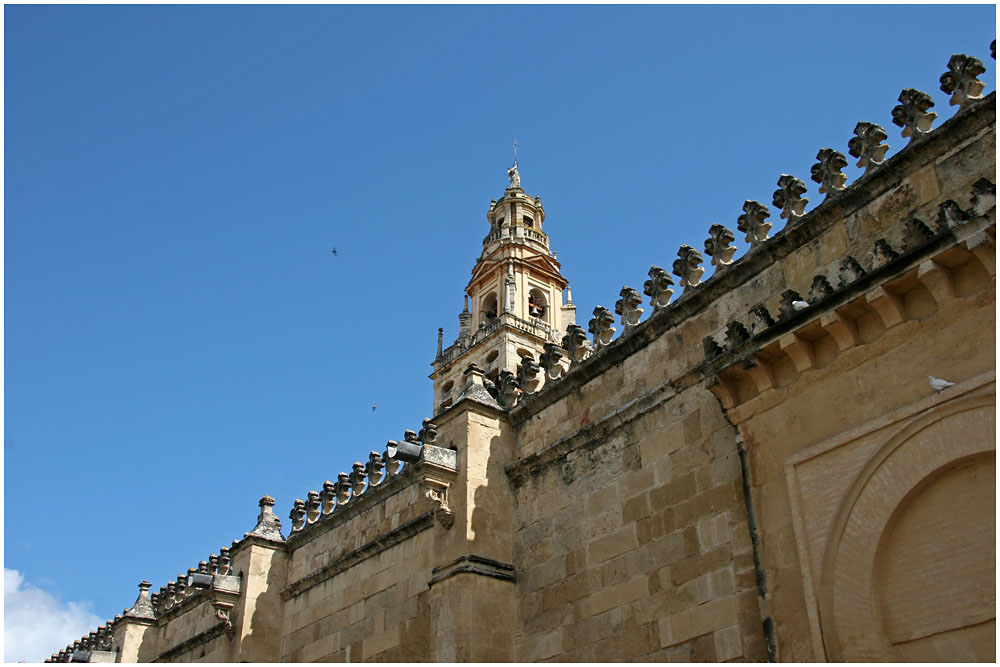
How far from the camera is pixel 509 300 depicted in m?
42.1

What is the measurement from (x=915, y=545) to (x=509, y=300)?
118 feet

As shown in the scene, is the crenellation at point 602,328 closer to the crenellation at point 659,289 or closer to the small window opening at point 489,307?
the crenellation at point 659,289

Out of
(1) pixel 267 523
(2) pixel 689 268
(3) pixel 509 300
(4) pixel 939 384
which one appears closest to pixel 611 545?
(2) pixel 689 268

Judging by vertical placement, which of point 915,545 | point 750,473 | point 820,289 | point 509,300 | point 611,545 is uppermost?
point 509,300

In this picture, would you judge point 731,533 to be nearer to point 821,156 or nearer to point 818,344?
point 818,344

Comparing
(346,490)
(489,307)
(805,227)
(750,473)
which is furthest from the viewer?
(489,307)

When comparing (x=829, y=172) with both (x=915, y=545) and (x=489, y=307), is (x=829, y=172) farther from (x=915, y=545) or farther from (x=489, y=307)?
(x=489, y=307)

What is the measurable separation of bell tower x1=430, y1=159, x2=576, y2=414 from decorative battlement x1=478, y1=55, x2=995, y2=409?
3066 centimetres

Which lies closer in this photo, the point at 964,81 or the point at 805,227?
the point at 964,81

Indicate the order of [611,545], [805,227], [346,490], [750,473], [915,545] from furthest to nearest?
[346,490], [611,545], [805,227], [750,473], [915,545]

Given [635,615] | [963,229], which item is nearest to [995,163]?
[963,229]

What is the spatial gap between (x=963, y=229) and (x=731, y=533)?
2.99 meters

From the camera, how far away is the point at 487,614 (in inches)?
364

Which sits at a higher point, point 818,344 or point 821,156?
point 821,156
